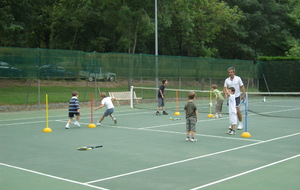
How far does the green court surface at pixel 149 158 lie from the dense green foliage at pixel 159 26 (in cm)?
1959

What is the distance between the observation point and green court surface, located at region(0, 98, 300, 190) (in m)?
7.09

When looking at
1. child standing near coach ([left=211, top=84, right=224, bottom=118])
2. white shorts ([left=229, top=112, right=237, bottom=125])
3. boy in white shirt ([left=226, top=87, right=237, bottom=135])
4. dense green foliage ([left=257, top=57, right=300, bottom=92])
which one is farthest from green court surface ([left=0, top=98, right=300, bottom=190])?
dense green foliage ([left=257, top=57, right=300, bottom=92])

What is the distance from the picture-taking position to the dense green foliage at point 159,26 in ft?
111

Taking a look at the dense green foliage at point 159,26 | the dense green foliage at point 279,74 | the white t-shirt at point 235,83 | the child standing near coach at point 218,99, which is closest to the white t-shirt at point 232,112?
the white t-shirt at point 235,83

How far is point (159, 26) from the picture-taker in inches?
1700

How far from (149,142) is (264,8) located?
1784 inches

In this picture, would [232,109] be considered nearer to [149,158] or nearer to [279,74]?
[149,158]

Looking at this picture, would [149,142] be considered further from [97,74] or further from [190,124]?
[97,74]

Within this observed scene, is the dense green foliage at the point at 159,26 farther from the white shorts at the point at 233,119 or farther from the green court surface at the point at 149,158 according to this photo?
the white shorts at the point at 233,119

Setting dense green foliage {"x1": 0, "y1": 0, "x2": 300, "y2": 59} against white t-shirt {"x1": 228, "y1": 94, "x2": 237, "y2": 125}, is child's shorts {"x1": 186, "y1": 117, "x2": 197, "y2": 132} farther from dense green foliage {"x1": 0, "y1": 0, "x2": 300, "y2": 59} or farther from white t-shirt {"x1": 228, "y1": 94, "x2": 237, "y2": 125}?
dense green foliage {"x1": 0, "y1": 0, "x2": 300, "y2": 59}

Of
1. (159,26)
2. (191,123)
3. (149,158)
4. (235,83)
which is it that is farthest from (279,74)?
(149,158)

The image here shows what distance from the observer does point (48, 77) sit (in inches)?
869

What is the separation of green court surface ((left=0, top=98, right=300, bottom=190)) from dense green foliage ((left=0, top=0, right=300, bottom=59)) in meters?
19.6

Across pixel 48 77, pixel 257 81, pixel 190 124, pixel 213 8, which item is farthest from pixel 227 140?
pixel 213 8
